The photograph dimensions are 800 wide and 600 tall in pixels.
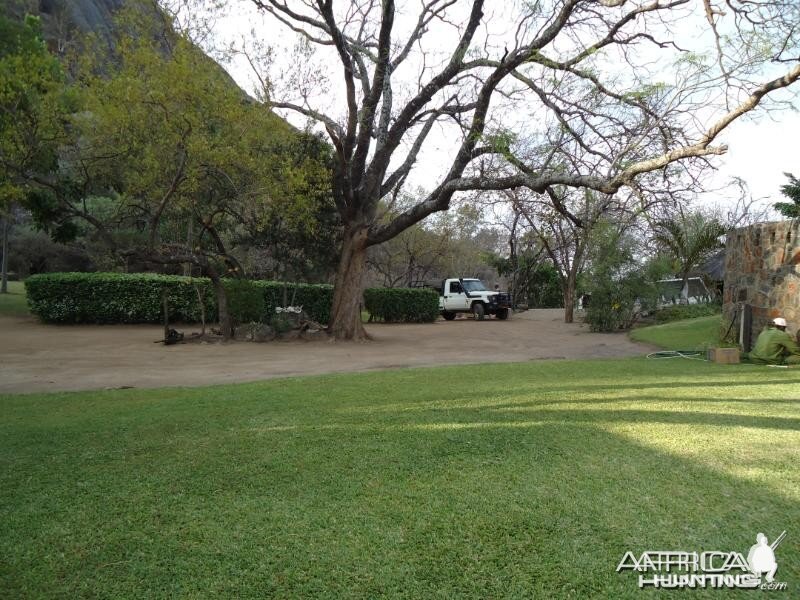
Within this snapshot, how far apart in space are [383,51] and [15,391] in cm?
1078

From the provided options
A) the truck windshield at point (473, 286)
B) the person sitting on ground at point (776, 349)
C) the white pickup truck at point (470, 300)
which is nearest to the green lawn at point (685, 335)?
the person sitting on ground at point (776, 349)

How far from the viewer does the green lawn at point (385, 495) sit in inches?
84.3

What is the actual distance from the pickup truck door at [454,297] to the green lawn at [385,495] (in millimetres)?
21917

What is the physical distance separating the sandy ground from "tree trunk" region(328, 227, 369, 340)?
715mm

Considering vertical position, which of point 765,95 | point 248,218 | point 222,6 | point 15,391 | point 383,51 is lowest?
point 15,391

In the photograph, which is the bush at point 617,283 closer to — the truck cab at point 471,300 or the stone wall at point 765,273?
the stone wall at point 765,273

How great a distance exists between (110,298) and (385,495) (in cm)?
1799

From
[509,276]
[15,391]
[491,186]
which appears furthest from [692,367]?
[509,276]

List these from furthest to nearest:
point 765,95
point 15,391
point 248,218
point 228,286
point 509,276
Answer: point 509,276, point 248,218, point 228,286, point 765,95, point 15,391

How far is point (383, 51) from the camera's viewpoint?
44.1ft

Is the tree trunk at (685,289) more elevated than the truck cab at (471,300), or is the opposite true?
the tree trunk at (685,289)

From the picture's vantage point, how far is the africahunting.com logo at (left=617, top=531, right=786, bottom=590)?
2098mm

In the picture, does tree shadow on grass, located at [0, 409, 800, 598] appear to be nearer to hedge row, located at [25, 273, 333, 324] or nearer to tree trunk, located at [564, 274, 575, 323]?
hedge row, located at [25, 273, 333, 324]

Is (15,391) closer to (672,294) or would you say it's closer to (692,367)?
(692,367)
